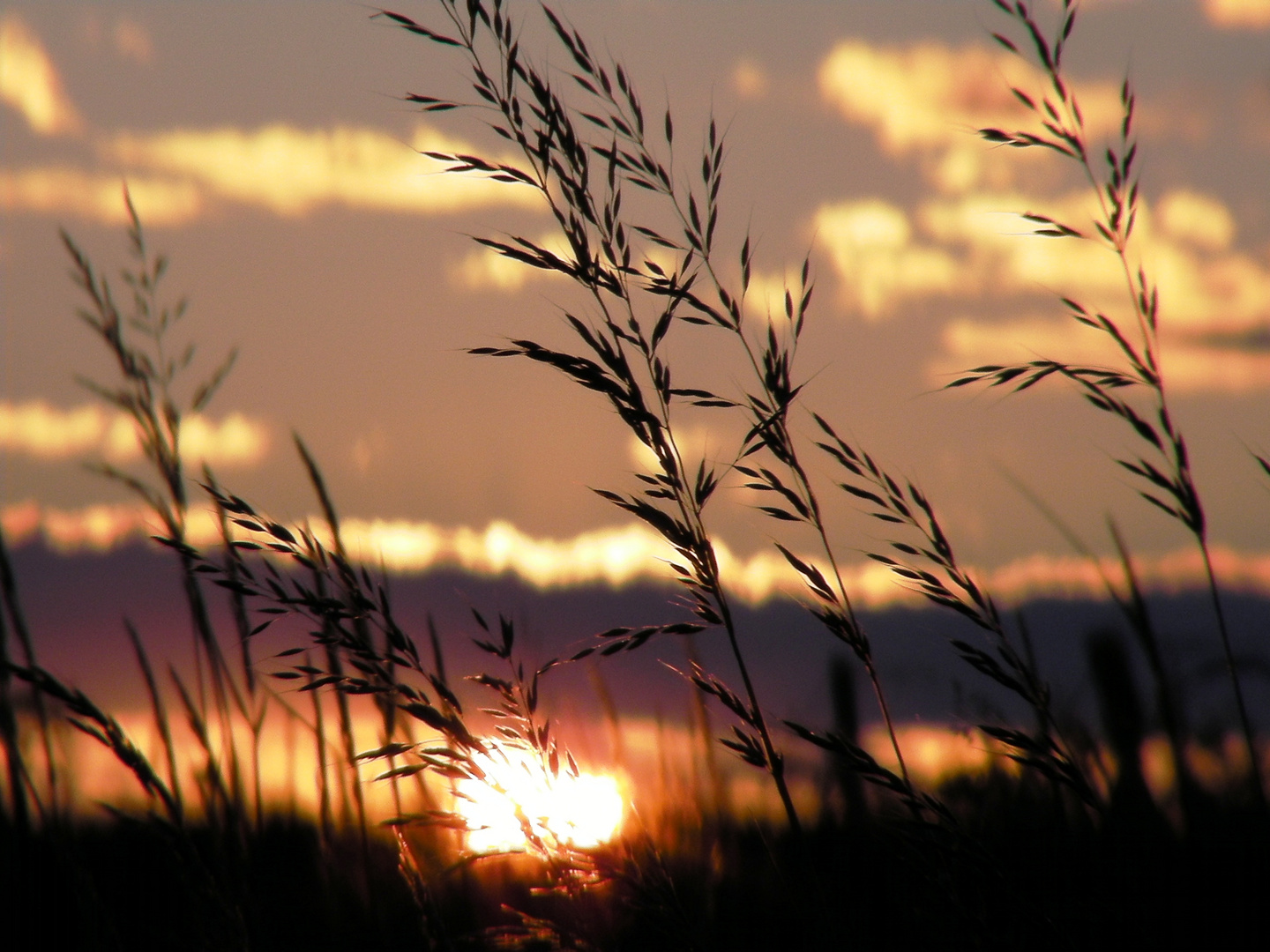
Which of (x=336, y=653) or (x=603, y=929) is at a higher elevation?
(x=336, y=653)

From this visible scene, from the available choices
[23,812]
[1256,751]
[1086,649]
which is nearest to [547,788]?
[1256,751]

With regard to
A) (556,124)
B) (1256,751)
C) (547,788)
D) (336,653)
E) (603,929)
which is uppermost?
(556,124)

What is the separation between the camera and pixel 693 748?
3.46 metres

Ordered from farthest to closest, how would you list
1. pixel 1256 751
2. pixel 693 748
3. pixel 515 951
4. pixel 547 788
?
pixel 693 748 < pixel 515 951 < pixel 1256 751 < pixel 547 788

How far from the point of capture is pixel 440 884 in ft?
9.42

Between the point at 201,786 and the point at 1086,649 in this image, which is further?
the point at 1086,649

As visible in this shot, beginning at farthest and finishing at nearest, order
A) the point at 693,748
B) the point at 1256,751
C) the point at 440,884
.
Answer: the point at 693,748 → the point at 440,884 → the point at 1256,751

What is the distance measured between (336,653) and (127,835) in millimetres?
2520

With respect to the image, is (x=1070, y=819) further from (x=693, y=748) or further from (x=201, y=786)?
(x=201, y=786)

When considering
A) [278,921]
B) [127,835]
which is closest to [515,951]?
[278,921]

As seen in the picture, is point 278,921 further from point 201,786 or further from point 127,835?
point 127,835

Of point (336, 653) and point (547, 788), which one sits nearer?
point (547, 788)

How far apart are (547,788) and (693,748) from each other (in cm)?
179

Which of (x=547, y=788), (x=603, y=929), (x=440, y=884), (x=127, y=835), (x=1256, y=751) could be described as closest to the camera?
(x=547, y=788)
